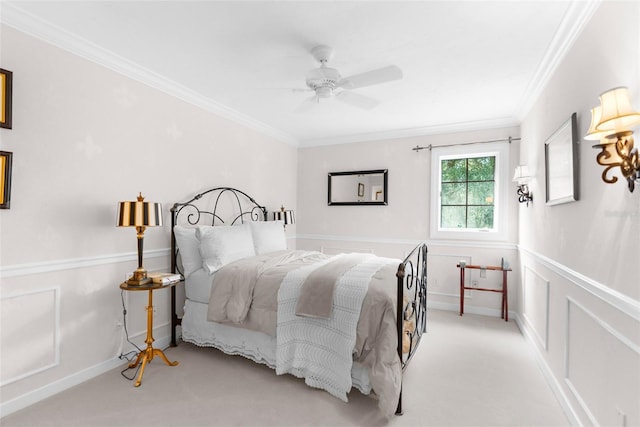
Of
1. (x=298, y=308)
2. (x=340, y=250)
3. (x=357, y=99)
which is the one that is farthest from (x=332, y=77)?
(x=340, y=250)

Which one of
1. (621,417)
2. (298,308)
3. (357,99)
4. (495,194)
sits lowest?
(621,417)

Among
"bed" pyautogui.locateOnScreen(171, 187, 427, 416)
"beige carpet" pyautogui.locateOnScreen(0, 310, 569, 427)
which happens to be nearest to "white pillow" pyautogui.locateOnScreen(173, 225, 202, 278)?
"bed" pyautogui.locateOnScreen(171, 187, 427, 416)

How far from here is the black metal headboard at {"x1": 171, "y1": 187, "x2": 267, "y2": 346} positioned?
3.28 m

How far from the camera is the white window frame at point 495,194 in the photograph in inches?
169

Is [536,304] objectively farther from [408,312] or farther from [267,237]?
[267,237]

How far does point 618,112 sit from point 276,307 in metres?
2.42

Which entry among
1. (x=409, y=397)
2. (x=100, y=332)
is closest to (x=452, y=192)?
(x=409, y=397)

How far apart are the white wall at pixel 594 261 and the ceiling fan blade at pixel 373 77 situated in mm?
1175

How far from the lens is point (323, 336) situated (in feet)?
7.91

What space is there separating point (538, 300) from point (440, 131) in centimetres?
262

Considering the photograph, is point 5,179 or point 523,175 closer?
point 5,179

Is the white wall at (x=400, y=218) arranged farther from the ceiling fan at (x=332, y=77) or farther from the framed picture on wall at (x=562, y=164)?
the ceiling fan at (x=332, y=77)

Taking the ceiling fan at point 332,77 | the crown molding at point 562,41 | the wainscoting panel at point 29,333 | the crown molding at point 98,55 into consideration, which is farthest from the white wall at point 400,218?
the wainscoting panel at point 29,333

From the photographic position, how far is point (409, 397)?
2.37 meters
